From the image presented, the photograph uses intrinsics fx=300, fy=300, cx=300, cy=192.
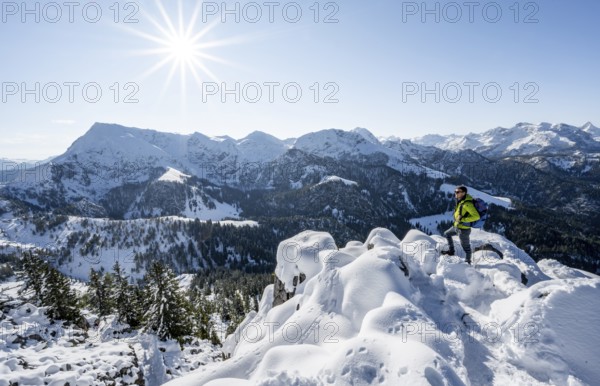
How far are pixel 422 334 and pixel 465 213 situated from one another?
992cm

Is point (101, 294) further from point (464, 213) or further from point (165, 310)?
point (464, 213)

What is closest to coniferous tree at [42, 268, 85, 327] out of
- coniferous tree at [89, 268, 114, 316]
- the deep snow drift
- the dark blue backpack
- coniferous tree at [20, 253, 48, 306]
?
coniferous tree at [20, 253, 48, 306]

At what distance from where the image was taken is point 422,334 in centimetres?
976

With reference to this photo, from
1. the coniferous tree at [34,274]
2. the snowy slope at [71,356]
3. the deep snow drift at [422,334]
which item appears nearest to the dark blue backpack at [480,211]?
the deep snow drift at [422,334]

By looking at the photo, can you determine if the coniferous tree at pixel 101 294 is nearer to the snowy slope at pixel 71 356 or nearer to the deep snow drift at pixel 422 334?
the snowy slope at pixel 71 356

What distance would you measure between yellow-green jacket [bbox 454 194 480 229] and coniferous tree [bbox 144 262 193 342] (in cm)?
2719

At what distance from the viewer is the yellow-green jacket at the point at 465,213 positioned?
17.0m

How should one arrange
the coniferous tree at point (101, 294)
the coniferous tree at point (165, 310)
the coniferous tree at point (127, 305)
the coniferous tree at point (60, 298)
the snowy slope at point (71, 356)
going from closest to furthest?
the snowy slope at point (71, 356) < the coniferous tree at point (165, 310) < the coniferous tree at point (60, 298) < the coniferous tree at point (127, 305) < the coniferous tree at point (101, 294)

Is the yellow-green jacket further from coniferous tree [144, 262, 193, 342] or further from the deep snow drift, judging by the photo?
coniferous tree [144, 262, 193, 342]

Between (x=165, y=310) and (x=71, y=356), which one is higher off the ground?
(x=71, y=356)

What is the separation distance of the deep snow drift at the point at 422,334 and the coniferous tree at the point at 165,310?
21.0m

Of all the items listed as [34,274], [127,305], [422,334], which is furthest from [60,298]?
[422,334]

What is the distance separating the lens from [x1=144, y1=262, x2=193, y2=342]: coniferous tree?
30016mm

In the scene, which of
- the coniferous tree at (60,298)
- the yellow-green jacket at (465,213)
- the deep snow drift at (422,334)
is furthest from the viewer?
the coniferous tree at (60,298)
